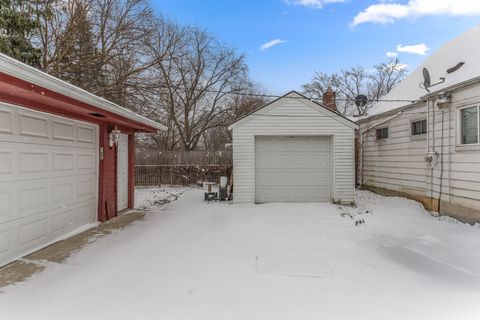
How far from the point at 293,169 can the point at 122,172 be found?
193 inches

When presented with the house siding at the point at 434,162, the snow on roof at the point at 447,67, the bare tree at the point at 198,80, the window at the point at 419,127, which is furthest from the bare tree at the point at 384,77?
the window at the point at 419,127

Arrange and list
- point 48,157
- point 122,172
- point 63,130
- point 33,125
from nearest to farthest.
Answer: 1. point 33,125
2. point 48,157
3. point 63,130
4. point 122,172

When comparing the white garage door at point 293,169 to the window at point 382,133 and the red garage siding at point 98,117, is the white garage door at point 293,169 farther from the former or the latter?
the red garage siding at point 98,117

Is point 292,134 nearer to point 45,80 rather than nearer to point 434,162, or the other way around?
point 434,162

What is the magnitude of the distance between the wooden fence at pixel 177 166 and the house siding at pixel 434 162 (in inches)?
288

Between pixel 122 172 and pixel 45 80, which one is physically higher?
pixel 45 80

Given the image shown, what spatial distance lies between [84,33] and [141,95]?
3.27m

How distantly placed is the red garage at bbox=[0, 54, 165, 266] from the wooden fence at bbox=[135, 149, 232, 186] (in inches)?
312

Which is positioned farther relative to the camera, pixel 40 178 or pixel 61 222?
pixel 61 222

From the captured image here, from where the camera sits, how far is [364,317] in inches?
114

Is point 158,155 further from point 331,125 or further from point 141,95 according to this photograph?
point 331,125

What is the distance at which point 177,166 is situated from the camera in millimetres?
15625

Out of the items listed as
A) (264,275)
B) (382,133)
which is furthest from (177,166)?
(264,275)

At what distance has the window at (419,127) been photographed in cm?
893
